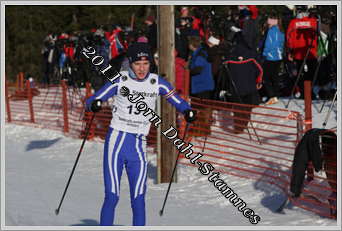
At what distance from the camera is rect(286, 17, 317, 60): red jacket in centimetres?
1216

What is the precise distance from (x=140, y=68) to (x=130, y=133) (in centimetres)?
62

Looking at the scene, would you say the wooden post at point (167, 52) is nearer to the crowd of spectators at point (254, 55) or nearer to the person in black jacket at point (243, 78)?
the crowd of spectators at point (254, 55)

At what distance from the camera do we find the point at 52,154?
544 inches

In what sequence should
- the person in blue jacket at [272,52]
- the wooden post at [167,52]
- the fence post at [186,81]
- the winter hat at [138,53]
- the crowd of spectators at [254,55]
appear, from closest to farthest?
the winter hat at [138,53] < the wooden post at [167,52] < the fence post at [186,81] < the crowd of spectators at [254,55] < the person in blue jacket at [272,52]

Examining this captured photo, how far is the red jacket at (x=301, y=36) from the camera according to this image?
12156 mm

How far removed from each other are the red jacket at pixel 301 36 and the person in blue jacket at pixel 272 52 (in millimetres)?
217

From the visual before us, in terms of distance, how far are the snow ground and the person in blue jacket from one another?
0.67 metres

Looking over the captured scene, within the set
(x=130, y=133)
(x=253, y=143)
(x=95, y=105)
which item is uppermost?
(x=95, y=105)

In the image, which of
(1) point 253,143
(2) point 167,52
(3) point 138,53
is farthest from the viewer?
(1) point 253,143

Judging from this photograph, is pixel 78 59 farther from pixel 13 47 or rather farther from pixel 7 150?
Answer: pixel 13 47

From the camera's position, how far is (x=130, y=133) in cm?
634

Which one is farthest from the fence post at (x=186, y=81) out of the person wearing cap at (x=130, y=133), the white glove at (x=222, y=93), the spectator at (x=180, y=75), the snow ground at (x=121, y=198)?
the person wearing cap at (x=130, y=133)

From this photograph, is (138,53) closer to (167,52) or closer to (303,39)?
(167,52)

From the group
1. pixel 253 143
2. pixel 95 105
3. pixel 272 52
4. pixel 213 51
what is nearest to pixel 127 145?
pixel 95 105
